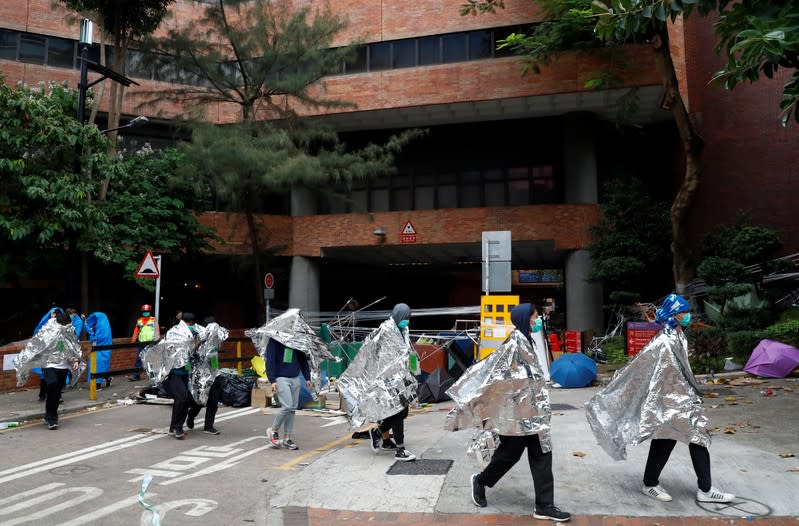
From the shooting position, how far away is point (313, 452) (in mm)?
8047

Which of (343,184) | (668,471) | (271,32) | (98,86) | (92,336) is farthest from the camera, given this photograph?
(343,184)

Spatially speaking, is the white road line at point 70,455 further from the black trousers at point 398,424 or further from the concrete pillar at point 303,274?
the concrete pillar at point 303,274

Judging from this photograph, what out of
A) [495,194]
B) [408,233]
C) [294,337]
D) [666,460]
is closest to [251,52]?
[408,233]

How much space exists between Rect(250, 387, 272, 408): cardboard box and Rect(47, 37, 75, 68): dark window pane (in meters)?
17.4

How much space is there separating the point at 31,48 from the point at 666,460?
2451 centimetres

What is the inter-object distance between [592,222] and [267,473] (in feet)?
56.1

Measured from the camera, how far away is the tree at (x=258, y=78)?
17.9 metres

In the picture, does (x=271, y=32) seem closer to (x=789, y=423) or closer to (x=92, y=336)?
(x=92, y=336)

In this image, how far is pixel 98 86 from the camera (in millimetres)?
21250

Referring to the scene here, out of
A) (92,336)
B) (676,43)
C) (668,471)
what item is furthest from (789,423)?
(676,43)

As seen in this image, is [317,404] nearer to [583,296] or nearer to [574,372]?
[574,372]

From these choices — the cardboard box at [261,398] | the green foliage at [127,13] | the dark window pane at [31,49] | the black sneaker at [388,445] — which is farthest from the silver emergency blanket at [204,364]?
the dark window pane at [31,49]

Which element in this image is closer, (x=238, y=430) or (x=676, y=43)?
(x=238, y=430)

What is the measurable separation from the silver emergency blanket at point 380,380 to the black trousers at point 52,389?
15.4 feet
